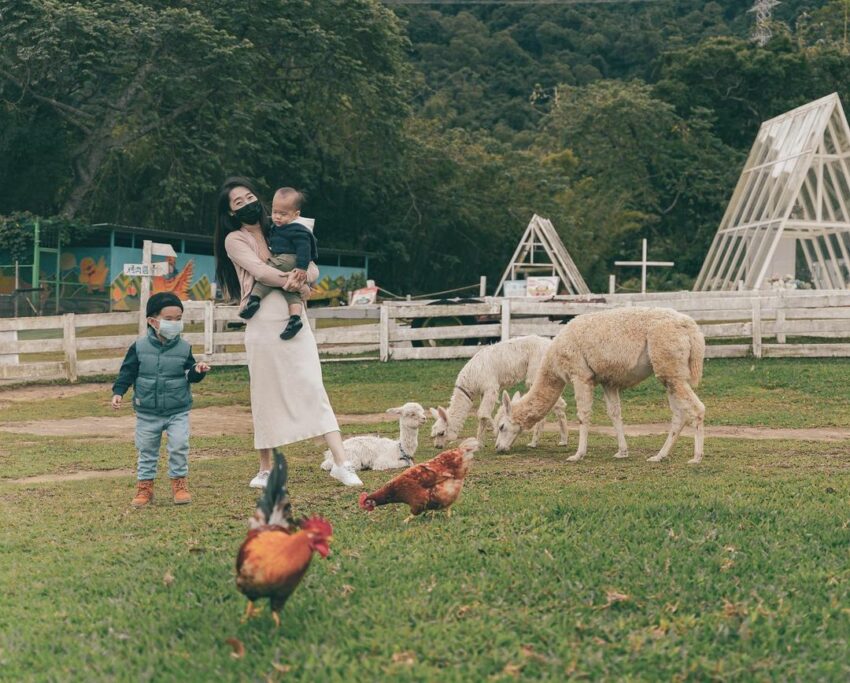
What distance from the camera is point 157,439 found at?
7.45 metres

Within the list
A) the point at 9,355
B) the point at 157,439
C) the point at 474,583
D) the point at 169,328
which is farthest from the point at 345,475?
the point at 9,355

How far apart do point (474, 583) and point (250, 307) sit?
9.70 feet

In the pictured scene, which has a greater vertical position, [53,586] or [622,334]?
[622,334]

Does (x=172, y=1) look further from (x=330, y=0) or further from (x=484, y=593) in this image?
(x=484, y=593)

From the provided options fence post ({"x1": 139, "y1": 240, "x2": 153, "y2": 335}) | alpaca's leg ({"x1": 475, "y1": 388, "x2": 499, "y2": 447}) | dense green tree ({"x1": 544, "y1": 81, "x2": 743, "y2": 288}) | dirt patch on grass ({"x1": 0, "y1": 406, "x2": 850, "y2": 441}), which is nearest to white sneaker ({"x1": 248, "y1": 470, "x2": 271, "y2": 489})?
alpaca's leg ({"x1": 475, "y1": 388, "x2": 499, "y2": 447})

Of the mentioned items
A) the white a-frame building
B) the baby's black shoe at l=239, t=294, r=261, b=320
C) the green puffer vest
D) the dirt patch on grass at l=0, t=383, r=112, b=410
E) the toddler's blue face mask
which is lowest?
the dirt patch on grass at l=0, t=383, r=112, b=410

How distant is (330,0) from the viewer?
1395 inches

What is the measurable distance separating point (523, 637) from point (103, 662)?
1.68m

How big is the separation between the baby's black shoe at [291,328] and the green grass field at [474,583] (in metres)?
1.10

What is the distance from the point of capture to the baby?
7387 mm

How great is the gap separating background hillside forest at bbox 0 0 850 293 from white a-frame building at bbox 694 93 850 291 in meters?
8.45

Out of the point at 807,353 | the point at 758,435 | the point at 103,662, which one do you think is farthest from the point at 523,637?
the point at 807,353

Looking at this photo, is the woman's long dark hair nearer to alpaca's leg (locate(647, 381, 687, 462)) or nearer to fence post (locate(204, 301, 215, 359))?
alpaca's leg (locate(647, 381, 687, 462))

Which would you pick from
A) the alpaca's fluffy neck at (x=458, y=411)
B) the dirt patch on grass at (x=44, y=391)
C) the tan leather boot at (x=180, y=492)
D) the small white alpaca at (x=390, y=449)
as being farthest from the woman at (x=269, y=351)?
the dirt patch on grass at (x=44, y=391)
